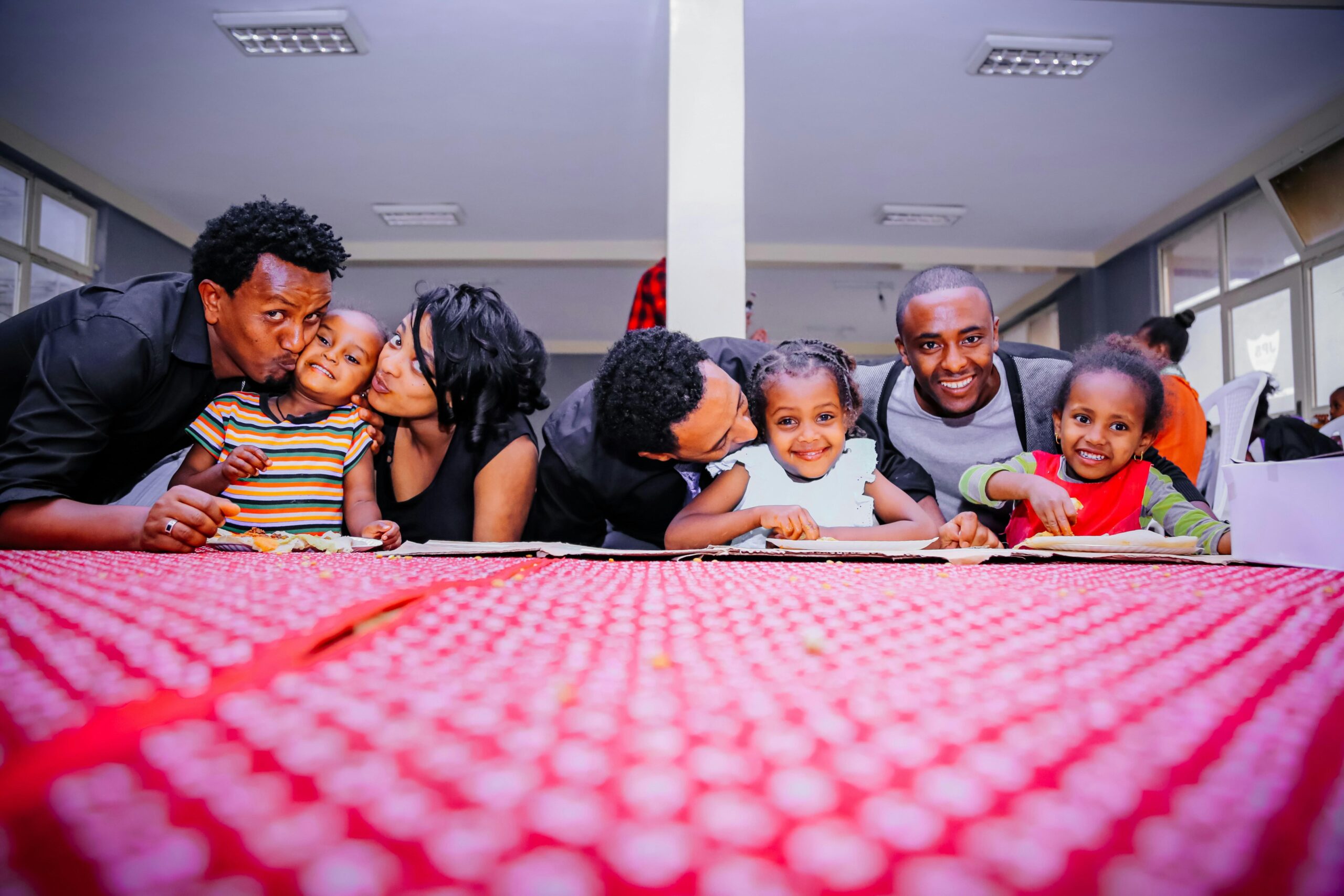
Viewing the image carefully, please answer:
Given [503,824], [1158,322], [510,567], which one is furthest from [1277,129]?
[503,824]

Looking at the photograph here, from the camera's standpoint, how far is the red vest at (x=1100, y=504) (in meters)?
1.29

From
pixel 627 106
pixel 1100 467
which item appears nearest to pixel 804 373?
pixel 1100 467

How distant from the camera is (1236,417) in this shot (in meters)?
1.87

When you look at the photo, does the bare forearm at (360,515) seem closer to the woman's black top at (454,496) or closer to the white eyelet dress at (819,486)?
the woman's black top at (454,496)

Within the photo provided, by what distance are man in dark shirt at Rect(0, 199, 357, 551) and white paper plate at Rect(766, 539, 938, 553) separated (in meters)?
0.75

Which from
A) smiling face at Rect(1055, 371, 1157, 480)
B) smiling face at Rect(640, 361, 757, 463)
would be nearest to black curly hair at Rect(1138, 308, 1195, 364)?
smiling face at Rect(1055, 371, 1157, 480)

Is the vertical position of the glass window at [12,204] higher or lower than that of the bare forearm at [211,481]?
higher

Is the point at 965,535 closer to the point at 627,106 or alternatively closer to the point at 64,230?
the point at 627,106

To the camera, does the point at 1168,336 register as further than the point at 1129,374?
Yes

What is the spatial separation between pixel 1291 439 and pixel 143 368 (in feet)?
11.4

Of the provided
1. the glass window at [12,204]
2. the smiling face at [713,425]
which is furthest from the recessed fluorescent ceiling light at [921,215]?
the glass window at [12,204]

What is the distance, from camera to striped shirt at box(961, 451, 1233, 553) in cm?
116

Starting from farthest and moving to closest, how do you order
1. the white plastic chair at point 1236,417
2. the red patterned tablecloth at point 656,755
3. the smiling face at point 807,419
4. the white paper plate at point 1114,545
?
1. the white plastic chair at point 1236,417
2. the smiling face at point 807,419
3. the white paper plate at point 1114,545
4. the red patterned tablecloth at point 656,755

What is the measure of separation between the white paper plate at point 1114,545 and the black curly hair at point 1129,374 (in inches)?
21.4
